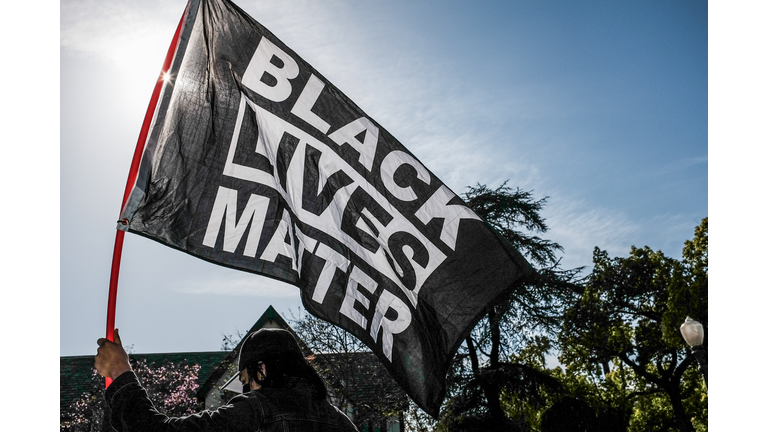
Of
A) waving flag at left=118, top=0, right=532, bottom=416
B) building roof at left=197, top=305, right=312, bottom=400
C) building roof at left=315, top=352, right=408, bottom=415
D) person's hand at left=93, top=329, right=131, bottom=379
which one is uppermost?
building roof at left=197, top=305, right=312, bottom=400

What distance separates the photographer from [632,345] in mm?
23281

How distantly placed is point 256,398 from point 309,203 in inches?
68.3

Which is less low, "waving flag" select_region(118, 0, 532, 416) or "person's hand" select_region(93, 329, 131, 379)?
"waving flag" select_region(118, 0, 532, 416)

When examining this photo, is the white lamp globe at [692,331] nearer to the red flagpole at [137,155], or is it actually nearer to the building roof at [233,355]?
the red flagpole at [137,155]

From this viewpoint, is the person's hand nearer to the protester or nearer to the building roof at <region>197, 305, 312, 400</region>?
the protester

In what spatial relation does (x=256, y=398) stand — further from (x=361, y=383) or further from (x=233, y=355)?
(x=233, y=355)

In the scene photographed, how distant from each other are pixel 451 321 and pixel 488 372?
18097mm

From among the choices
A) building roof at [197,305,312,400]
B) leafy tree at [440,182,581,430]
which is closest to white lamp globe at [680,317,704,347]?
leafy tree at [440,182,581,430]

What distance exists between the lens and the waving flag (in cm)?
379

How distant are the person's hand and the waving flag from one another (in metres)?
1.14

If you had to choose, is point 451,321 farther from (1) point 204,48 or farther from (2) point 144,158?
(1) point 204,48

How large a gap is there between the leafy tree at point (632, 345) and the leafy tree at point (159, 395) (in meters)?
16.6

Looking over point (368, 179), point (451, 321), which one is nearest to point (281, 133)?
point (368, 179)

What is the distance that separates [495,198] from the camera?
78.7 ft
